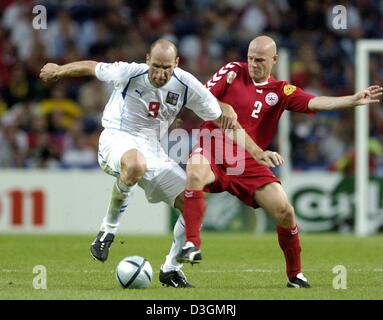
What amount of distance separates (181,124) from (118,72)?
20.8 ft

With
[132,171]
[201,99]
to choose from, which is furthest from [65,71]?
[201,99]

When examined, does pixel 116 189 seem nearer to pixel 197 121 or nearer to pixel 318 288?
pixel 318 288

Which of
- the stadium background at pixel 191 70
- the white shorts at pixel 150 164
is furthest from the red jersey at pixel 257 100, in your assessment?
the stadium background at pixel 191 70

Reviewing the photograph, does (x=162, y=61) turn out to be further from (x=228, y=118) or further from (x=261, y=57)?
(x=261, y=57)

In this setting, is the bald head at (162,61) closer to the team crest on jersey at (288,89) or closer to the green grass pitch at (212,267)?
the team crest on jersey at (288,89)

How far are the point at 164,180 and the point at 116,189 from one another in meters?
0.49

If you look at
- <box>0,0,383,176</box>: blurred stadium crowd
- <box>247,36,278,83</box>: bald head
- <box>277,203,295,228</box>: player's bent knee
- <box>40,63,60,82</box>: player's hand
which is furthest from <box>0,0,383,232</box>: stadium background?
<box>277,203,295,228</box>: player's bent knee

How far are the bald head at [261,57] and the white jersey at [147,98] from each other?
0.61 meters

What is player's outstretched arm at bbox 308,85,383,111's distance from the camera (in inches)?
366

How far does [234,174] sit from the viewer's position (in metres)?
9.44
